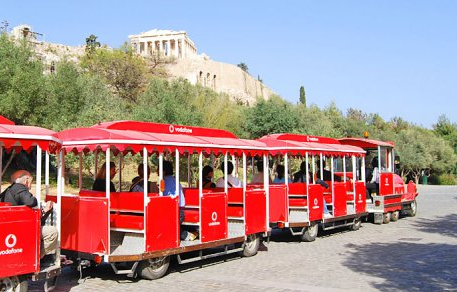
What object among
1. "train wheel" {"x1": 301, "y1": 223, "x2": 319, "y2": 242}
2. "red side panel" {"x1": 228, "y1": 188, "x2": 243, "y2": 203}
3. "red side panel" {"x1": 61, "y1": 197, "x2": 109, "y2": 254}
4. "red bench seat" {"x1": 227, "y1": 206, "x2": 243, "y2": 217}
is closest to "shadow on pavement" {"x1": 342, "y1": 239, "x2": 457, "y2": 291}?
Result: "train wheel" {"x1": 301, "y1": 223, "x2": 319, "y2": 242}

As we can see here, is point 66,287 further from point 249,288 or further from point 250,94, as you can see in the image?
point 250,94

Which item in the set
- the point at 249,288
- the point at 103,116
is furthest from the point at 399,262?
the point at 103,116

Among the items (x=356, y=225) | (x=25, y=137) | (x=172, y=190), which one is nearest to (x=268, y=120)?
(x=356, y=225)

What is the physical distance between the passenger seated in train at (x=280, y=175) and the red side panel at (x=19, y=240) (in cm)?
851

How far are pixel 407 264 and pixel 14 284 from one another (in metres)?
7.66

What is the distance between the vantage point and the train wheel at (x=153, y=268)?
905 centimetres

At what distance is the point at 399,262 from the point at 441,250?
2249 mm

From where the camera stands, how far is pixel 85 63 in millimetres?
66188

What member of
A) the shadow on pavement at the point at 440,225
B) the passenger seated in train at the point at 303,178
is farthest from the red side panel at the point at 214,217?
the shadow on pavement at the point at 440,225

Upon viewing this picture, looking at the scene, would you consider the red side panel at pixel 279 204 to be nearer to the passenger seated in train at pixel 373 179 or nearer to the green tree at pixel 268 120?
the passenger seated in train at pixel 373 179

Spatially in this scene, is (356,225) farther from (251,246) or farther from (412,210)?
(251,246)

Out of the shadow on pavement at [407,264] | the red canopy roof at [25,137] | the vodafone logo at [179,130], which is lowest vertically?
the shadow on pavement at [407,264]

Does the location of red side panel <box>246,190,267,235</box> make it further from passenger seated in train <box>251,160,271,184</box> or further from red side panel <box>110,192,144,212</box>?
red side panel <box>110,192,144,212</box>

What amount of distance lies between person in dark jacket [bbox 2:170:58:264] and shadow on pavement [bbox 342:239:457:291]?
5.39 meters
